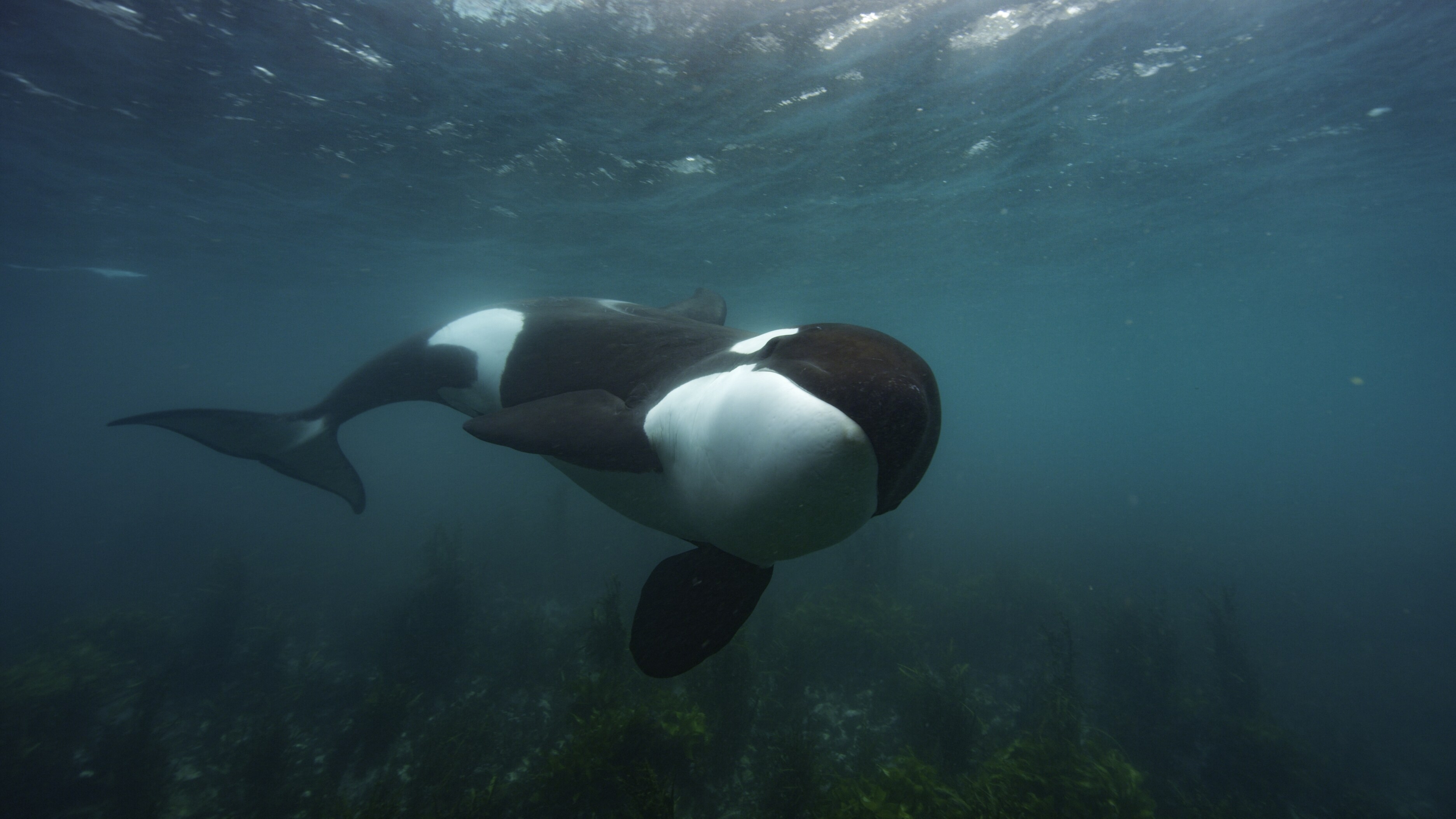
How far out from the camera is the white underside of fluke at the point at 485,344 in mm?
3064

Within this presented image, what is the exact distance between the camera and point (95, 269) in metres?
22.4

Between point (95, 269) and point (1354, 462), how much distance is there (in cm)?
8770

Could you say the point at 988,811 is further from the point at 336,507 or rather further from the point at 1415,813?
the point at 336,507

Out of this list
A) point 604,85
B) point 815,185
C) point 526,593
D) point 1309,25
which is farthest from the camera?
point 815,185

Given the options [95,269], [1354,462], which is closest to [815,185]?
[95,269]

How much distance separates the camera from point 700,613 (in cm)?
173

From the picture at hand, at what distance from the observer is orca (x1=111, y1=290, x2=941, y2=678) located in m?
1.14

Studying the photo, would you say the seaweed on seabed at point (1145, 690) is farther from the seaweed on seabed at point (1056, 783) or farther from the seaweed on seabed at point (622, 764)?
the seaweed on seabed at point (622, 764)

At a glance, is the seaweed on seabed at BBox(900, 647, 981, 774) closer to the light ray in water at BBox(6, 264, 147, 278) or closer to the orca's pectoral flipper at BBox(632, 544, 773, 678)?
the orca's pectoral flipper at BBox(632, 544, 773, 678)

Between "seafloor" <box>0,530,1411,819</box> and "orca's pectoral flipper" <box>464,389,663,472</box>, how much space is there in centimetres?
429

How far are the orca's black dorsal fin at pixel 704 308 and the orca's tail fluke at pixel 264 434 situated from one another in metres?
2.70

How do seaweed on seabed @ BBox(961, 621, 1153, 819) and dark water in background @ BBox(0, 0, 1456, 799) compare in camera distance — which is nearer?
seaweed on seabed @ BBox(961, 621, 1153, 819)

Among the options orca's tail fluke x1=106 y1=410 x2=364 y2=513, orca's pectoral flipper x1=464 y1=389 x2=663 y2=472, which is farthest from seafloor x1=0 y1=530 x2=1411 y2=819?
orca's pectoral flipper x1=464 y1=389 x2=663 y2=472

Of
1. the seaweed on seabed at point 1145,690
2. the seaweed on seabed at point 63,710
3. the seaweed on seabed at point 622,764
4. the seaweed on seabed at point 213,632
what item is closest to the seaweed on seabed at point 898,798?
the seaweed on seabed at point 622,764
